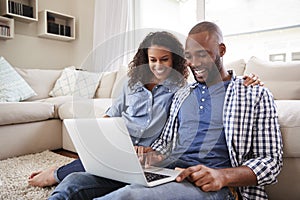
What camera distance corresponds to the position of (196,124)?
0.90 meters

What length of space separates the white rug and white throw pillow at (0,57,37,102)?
0.60 m

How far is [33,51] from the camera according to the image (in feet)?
9.86

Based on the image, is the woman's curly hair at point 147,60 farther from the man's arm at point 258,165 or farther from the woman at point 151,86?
the man's arm at point 258,165

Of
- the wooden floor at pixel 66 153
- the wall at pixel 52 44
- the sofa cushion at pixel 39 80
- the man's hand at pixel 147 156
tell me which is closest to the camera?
the man's hand at pixel 147 156

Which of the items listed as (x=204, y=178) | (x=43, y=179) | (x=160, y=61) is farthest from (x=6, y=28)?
(x=204, y=178)

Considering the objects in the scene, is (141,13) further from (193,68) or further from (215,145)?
(215,145)

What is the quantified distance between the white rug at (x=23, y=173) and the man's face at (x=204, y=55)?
824 mm

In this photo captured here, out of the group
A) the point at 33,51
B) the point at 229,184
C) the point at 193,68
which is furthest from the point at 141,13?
the point at 229,184

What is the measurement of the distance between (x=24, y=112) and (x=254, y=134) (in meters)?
1.53

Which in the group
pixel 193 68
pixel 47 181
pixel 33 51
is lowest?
pixel 47 181

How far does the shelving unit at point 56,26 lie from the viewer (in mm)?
2920

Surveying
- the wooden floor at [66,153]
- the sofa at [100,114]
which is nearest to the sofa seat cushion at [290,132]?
the sofa at [100,114]

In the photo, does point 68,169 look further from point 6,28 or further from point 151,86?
point 6,28

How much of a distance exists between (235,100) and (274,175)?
244 mm
